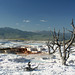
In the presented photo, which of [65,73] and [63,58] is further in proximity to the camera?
[63,58]

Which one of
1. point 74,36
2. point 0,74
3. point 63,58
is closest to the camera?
point 0,74

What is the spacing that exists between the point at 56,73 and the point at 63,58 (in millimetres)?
2541

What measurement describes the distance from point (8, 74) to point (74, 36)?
5297 millimetres

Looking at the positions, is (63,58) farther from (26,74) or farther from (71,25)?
(26,74)

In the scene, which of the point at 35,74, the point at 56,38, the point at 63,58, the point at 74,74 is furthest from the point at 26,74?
the point at 56,38

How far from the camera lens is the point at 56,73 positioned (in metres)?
6.59

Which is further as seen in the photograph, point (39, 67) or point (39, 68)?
point (39, 67)

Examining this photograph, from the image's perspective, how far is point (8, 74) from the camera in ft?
19.8

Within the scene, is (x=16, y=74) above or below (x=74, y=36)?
below

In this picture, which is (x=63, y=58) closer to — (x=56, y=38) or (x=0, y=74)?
(x=56, y=38)

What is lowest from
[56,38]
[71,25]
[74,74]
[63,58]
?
[74,74]

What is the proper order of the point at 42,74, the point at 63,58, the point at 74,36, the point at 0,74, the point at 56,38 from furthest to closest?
the point at 56,38 → the point at 63,58 → the point at 74,36 → the point at 42,74 → the point at 0,74

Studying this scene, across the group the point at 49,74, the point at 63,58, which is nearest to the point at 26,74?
the point at 49,74

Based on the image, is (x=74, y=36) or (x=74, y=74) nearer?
(x=74, y=74)
